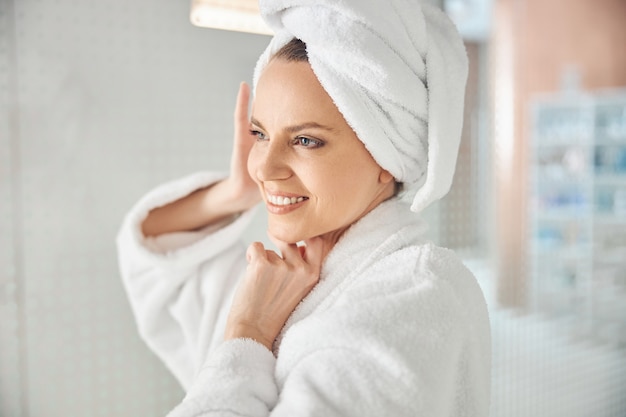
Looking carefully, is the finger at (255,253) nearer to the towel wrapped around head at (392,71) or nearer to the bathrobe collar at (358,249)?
the bathrobe collar at (358,249)

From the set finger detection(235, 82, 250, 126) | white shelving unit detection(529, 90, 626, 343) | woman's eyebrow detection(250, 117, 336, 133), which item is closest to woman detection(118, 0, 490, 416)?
woman's eyebrow detection(250, 117, 336, 133)

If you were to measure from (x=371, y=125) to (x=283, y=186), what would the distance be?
0.14 metres

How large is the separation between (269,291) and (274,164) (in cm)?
18

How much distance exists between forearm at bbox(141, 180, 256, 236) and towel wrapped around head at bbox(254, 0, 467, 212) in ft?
0.96

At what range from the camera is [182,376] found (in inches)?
43.9

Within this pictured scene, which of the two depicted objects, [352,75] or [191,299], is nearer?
[352,75]

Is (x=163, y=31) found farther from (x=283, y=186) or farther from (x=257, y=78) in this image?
(x=283, y=186)

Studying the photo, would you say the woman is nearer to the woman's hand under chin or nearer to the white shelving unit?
the woman's hand under chin

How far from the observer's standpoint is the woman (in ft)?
2.10

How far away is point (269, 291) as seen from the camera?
806mm

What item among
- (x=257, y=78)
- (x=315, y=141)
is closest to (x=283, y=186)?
(x=315, y=141)

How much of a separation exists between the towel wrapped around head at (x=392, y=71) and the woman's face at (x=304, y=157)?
23 mm

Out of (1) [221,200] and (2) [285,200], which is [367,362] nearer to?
(2) [285,200]

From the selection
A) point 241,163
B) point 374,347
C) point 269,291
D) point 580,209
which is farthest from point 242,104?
point 580,209
